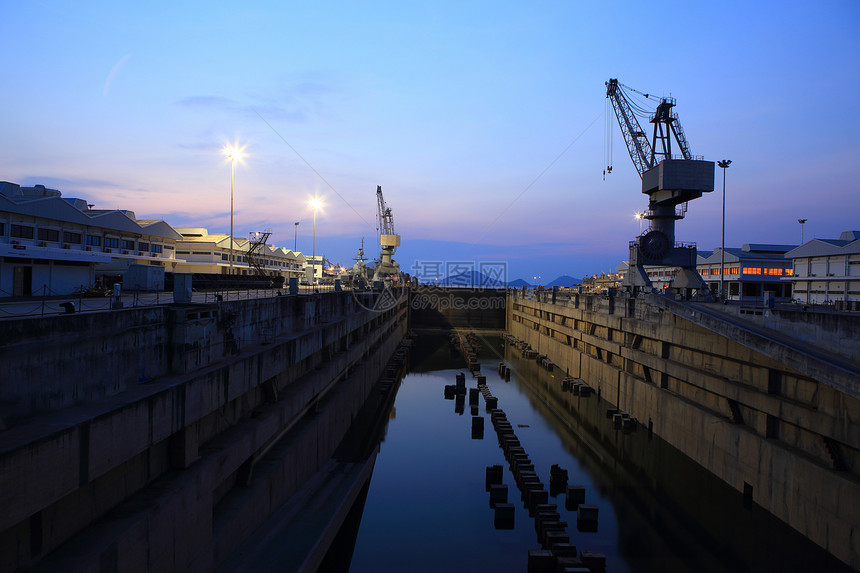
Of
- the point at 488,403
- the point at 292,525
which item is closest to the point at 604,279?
the point at 488,403

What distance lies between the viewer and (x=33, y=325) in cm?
880

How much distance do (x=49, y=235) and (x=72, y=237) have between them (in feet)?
9.04

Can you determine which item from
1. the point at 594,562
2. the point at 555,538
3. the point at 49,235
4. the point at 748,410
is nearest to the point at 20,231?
the point at 49,235

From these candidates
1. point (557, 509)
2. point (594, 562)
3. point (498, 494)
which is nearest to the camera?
point (594, 562)

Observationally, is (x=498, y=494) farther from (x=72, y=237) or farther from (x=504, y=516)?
(x=72, y=237)

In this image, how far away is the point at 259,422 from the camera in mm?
16297

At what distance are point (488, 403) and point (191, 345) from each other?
2855cm

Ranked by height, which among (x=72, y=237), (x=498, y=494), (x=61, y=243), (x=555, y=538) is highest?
(x=72, y=237)

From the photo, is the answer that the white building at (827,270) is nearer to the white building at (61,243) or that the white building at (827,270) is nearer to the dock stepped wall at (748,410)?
the dock stepped wall at (748,410)

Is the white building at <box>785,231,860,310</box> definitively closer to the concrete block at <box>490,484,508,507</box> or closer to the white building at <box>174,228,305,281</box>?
the concrete block at <box>490,484,508,507</box>

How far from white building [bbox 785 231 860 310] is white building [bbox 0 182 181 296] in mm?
55426

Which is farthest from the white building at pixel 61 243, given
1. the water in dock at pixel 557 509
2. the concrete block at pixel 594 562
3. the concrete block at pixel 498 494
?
the concrete block at pixel 498 494

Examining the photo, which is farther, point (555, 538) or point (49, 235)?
point (49, 235)

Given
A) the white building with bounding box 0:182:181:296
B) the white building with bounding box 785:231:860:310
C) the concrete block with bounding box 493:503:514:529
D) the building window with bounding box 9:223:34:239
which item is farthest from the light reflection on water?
the white building with bounding box 785:231:860:310
